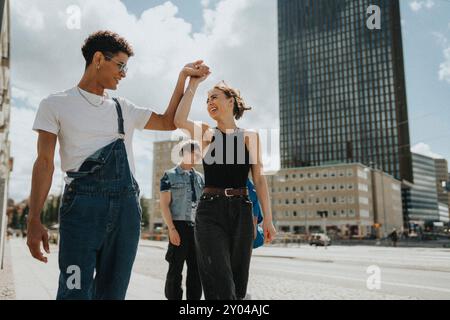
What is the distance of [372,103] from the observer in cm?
11900

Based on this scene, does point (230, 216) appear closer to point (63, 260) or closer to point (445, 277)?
point (63, 260)

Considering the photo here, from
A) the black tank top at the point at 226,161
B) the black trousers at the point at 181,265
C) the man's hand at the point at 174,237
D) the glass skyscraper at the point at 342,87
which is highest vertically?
the glass skyscraper at the point at 342,87

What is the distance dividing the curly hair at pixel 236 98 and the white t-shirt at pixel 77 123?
126cm

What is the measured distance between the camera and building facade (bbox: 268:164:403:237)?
86375 mm

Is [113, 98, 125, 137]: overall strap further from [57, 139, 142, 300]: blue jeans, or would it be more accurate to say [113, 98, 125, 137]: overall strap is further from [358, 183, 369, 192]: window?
[358, 183, 369, 192]: window

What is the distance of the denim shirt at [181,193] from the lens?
4.79 m

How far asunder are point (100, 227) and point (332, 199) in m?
90.3

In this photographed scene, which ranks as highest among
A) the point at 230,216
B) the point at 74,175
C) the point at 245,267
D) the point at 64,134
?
the point at 64,134

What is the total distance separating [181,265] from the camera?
473 cm

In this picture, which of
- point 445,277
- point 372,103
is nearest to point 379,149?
point 372,103

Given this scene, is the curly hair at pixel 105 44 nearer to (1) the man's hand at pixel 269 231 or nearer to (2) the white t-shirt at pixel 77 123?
(2) the white t-shirt at pixel 77 123

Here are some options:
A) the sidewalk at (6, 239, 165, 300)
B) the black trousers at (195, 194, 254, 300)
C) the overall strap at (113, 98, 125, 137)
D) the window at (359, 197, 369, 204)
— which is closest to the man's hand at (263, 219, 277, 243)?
the black trousers at (195, 194, 254, 300)

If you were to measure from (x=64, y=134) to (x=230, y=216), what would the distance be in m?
1.31

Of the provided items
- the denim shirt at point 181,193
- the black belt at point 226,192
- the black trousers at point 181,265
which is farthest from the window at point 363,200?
the black belt at point 226,192
